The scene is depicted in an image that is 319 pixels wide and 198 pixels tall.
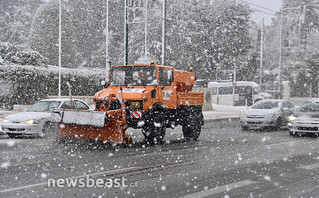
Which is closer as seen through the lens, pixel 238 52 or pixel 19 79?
pixel 19 79

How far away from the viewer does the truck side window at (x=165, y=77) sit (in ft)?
44.0

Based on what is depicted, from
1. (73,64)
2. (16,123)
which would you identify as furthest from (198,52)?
(16,123)

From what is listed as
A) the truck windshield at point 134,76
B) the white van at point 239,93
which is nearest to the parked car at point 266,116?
the truck windshield at point 134,76

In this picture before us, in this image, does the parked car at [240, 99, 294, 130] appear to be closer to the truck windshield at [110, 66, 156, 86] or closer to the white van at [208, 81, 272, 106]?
the truck windshield at [110, 66, 156, 86]

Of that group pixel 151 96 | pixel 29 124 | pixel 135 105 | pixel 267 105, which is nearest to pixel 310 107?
pixel 267 105

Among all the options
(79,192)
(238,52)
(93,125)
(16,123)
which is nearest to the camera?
(79,192)

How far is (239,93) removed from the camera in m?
43.2

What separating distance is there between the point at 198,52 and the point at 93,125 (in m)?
43.3

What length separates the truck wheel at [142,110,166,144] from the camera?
12.9 m

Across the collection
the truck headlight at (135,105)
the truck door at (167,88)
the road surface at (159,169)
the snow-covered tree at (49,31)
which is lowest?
the road surface at (159,169)

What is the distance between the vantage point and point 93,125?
38.5ft

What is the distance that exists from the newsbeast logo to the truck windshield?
19.0 ft

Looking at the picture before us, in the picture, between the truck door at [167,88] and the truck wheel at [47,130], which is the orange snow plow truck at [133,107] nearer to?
the truck door at [167,88]

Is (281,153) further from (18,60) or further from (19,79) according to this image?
(18,60)
